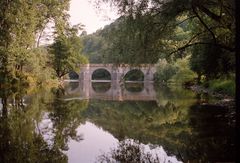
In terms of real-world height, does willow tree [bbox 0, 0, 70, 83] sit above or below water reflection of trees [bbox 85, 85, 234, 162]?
above

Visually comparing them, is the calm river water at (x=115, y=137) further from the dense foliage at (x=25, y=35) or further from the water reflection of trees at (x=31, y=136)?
the dense foliage at (x=25, y=35)

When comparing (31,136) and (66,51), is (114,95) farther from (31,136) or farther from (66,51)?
(31,136)

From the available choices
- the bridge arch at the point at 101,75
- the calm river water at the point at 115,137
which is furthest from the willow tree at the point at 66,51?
the bridge arch at the point at 101,75

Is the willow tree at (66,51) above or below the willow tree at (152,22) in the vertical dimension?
above

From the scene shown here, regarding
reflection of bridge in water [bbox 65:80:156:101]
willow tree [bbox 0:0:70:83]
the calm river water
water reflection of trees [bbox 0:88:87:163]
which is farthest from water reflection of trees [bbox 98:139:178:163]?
willow tree [bbox 0:0:70:83]

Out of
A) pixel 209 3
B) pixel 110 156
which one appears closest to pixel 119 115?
pixel 209 3

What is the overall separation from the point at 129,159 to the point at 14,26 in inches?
1144

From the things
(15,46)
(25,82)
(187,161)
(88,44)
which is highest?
(88,44)

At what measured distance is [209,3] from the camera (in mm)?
14930

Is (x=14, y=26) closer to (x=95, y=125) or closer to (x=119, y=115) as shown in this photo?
(x=119, y=115)

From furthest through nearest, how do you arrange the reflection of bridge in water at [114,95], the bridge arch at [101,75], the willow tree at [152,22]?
the bridge arch at [101,75]
the reflection of bridge in water at [114,95]
the willow tree at [152,22]

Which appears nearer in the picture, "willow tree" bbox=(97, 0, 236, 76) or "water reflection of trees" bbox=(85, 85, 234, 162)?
"water reflection of trees" bbox=(85, 85, 234, 162)

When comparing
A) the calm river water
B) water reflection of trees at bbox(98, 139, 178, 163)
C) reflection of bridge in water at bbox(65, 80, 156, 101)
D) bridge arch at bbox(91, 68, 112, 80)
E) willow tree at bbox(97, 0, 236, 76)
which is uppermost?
bridge arch at bbox(91, 68, 112, 80)

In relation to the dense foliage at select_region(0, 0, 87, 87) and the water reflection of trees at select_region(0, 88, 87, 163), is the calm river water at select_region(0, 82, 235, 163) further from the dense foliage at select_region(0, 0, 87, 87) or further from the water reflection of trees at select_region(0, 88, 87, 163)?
the dense foliage at select_region(0, 0, 87, 87)
